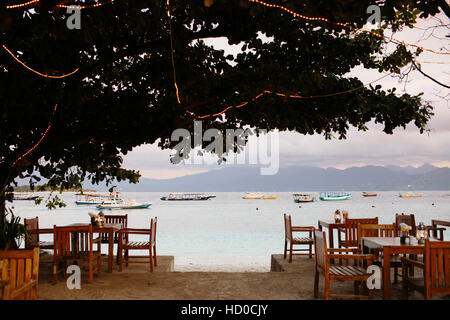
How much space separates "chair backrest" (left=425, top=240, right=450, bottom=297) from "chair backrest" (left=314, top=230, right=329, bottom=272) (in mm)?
964

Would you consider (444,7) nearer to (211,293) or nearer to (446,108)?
(446,108)

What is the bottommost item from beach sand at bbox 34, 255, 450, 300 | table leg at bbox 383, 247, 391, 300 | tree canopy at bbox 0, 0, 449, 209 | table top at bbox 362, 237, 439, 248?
beach sand at bbox 34, 255, 450, 300

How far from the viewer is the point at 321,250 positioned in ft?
13.3

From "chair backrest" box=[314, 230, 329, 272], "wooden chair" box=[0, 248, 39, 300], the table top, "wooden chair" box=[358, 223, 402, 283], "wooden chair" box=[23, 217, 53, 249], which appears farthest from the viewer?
"wooden chair" box=[23, 217, 53, 249]

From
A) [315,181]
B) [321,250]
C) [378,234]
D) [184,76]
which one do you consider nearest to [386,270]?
[321,250]

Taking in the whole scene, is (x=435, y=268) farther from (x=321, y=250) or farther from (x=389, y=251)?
(x=321, y=250)

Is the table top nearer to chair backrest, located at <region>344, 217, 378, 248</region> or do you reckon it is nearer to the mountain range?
chair backrest, located at <region>344, 217, 378, 248</region>

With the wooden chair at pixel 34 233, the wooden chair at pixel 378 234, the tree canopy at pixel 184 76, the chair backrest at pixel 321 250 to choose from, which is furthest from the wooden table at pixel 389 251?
the wooden chair at pixel 34 233

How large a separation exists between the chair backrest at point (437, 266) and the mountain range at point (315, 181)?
137 metres

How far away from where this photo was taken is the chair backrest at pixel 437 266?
11.5 feet

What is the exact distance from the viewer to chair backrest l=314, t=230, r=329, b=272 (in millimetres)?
3934

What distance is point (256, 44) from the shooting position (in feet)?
18.4

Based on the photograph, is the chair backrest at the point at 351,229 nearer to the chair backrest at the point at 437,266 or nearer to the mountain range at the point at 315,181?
the chair backrest at the point at 437,266

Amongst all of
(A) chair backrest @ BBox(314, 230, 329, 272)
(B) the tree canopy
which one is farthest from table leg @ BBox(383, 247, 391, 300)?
(B) the tree canopy
